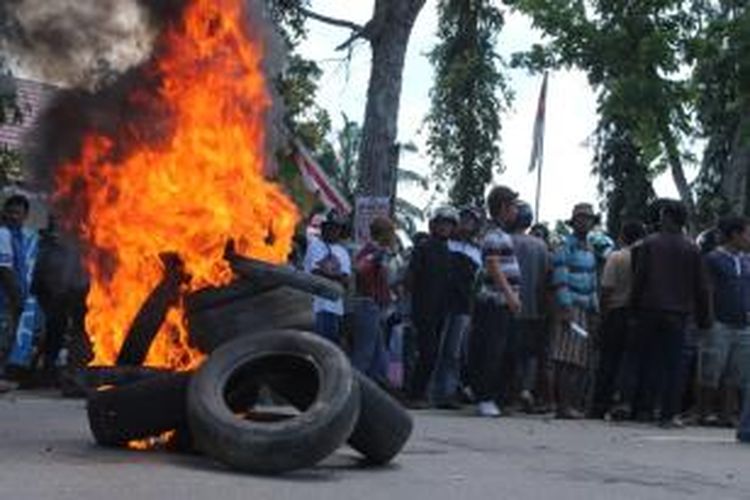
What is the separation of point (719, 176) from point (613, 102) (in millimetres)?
19746

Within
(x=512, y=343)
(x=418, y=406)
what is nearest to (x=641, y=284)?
(x=512, y=343)

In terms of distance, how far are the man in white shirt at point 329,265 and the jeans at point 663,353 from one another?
2.88 meters

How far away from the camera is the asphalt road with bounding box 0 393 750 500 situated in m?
7.46

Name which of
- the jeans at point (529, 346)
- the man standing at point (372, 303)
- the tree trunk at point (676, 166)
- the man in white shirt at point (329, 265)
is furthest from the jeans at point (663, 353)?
the tree trunk at point (676, 166)

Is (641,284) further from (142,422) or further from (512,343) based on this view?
(142,422)

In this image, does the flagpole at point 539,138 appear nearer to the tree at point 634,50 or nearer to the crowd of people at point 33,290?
the tree at point 634,50

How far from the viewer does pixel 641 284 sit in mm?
14305

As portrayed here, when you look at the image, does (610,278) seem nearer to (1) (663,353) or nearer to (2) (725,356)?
(1) (663,353)

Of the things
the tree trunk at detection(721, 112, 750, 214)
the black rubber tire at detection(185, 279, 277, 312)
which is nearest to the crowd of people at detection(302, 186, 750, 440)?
the black rubber tire at detection(185, 279, 277, 312)

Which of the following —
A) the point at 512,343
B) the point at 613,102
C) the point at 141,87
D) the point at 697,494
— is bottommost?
the point at 697,494

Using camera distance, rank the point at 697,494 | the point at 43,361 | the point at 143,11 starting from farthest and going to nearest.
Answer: the point at 43,361
the point at 143,11
the point at 697,494

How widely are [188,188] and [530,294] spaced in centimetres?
593

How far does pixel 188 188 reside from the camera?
30.9 ft

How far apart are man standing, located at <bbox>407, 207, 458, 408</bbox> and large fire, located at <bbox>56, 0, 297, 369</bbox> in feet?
16.4
